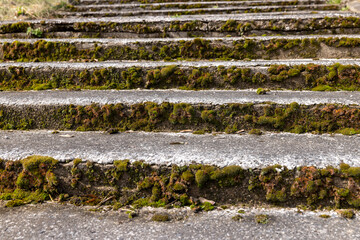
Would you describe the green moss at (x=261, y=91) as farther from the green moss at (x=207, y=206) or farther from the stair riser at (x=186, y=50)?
the green moss at (x=207, y=206)

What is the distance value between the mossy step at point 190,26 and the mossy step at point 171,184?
2224mm

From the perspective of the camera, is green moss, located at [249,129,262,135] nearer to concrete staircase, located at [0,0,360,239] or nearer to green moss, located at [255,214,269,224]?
concrete staircase, located at [0,0,360,239]

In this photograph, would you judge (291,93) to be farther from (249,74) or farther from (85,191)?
(85,191)

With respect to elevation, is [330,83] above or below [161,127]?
above

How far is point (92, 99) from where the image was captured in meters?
2.43

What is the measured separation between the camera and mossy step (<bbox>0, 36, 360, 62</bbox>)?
2.96m

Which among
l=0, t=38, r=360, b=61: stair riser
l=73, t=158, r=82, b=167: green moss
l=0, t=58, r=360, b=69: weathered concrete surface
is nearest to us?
l=73, t=158, r=82, b=167: green moss

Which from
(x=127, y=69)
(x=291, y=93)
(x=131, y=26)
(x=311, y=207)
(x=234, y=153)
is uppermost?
(x=131, y=26)

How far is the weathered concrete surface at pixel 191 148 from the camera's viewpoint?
1.71 meters

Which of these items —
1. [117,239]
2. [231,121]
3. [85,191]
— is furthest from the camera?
[231,121]

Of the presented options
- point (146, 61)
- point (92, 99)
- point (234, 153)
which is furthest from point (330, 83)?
point (92, 99)

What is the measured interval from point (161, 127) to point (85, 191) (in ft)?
2.58

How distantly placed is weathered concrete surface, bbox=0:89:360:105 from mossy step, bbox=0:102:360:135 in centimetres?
6

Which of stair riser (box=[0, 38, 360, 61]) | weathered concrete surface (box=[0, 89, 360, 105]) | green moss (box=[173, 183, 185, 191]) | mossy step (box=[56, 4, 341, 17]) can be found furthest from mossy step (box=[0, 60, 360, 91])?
mossy step (box=[56, 4, 341, 17])
